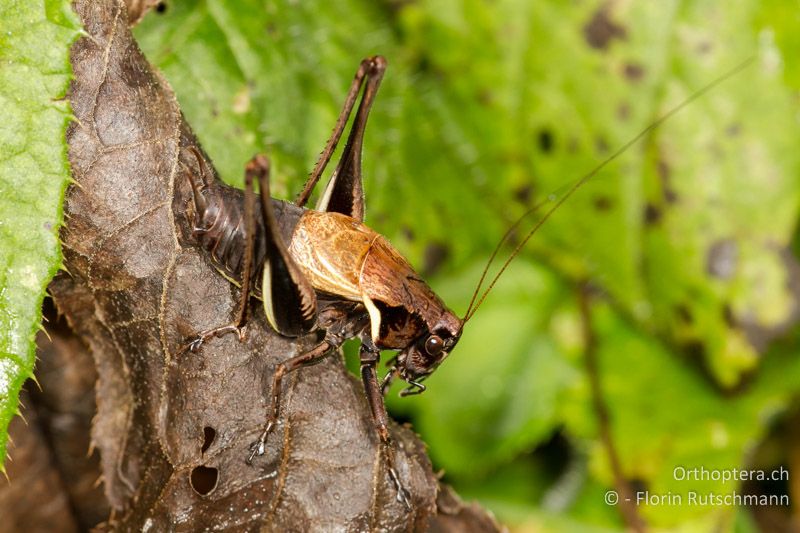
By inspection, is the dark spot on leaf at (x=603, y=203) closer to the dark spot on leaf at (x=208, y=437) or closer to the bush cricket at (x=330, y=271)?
the bush cricket at (x=330, y=271)

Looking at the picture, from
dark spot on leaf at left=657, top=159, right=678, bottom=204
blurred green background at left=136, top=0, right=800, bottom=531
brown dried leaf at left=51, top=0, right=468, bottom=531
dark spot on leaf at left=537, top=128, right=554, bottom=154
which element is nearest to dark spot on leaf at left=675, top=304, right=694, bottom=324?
blurred green background at left=136, top=0, right=800, bottom=531

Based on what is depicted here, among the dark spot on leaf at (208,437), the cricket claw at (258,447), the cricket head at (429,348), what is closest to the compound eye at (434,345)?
the cricket head at (429,348)

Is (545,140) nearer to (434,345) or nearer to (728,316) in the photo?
(728,316)

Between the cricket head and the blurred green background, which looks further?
the blurred green background

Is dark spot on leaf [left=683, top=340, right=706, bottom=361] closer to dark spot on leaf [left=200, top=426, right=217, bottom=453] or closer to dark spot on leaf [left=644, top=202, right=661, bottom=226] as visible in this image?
dark spot on leaf [left=644, top=202, right=661, bottom=226]

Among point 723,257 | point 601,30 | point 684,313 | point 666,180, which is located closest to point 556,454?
point 684,313
